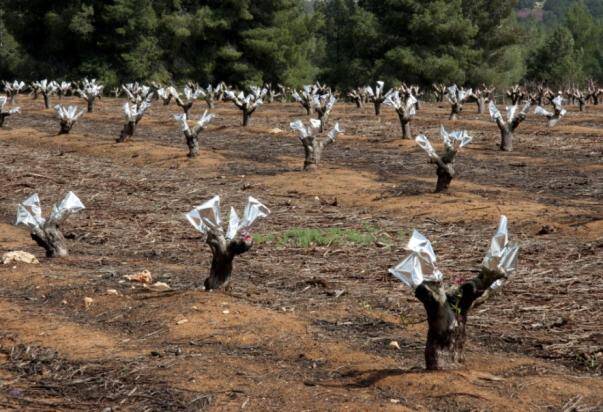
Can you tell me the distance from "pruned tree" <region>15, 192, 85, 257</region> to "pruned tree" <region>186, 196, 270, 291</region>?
2.04 metres

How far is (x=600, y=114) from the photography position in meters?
27.6

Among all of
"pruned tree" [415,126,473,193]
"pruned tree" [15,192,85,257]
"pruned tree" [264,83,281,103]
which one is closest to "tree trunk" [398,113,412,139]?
"pruned tree" [415,126,473,193]

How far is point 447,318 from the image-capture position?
480 cm

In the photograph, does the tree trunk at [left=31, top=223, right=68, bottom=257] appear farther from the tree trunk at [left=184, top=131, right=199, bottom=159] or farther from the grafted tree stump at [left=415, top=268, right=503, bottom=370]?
the tree trunk at [left=184, top=131, right=199, bottom=159]

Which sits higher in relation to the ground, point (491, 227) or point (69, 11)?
point (69, 11)

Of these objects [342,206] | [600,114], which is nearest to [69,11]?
[600,114]

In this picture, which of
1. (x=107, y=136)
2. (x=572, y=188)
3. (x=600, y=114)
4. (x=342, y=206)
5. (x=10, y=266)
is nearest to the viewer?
(x=10, y=266)

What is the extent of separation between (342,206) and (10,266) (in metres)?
5.19

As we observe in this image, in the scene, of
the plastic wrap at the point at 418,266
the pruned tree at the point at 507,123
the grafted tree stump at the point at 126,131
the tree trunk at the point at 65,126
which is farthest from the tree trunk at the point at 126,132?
the plastic wrap at the point at 418,266

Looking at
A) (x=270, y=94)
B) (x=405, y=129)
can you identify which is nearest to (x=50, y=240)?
(x=405, y=129)

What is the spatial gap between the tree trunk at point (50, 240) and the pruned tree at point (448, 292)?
459 cm

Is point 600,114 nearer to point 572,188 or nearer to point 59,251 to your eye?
point 572,188

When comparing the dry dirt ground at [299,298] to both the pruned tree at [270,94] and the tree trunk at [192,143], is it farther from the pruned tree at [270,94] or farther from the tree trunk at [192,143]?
the pruned tree at [270,94]

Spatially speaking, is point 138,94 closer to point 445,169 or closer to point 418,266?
point 445,169
